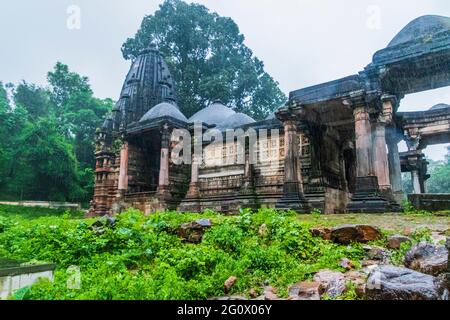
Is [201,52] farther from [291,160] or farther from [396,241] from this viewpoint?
Result: [396,241]

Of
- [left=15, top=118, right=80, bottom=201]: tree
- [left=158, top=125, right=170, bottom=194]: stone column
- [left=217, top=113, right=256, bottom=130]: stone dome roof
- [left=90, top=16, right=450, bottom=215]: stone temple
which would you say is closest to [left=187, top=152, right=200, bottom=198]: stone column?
[left=90, top=16, right=450, bottom=215]: stone temple

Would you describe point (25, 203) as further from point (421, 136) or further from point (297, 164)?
point (421, 136)

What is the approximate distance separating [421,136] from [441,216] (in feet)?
41.4

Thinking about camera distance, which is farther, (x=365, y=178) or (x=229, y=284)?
(x=365, y=178)

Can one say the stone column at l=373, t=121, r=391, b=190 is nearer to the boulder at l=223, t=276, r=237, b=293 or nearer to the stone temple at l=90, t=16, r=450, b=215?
the stone temple at l=90, t=16, r=450, b=215

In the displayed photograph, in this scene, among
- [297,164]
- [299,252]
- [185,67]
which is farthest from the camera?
[185,67]

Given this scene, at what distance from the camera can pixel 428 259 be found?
13.1 ft

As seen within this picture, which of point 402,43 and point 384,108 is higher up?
point 402,43

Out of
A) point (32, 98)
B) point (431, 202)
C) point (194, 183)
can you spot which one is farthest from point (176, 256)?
point (32, 98)

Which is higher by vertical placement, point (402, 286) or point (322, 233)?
point (322, 233)

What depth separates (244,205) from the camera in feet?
48.9

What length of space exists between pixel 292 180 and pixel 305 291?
28.5ft

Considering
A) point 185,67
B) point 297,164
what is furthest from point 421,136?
point 185,67

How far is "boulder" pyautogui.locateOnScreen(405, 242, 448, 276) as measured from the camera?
378 cm
